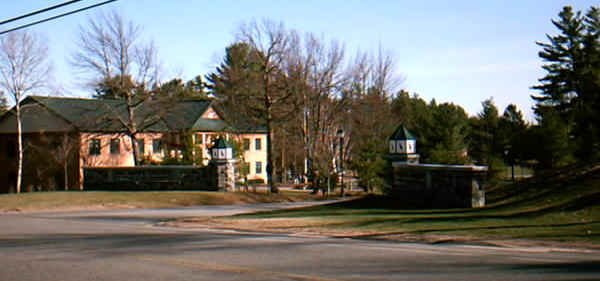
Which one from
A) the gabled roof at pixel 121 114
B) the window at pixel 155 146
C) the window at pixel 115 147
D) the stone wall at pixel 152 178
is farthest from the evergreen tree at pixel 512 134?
the window at pixel 115 147

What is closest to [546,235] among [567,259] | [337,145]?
[567,259]

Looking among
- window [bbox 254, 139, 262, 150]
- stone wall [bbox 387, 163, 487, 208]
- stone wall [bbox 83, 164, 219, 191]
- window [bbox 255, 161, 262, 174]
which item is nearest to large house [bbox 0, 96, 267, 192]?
window [bbox 254, 139, 262, 150]

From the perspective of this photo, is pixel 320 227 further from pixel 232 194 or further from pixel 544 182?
pixel 232 194

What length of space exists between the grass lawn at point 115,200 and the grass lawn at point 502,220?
10.2 meters

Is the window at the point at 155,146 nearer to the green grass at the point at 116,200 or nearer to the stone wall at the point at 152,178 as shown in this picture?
the stone wall at the point at 152,178

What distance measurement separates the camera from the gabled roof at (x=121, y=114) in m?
46.1

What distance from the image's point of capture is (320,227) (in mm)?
15211

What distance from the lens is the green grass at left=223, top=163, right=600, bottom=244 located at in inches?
490

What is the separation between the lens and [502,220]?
14.5m

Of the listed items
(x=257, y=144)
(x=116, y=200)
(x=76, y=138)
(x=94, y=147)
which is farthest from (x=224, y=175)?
(x=257, y=144)

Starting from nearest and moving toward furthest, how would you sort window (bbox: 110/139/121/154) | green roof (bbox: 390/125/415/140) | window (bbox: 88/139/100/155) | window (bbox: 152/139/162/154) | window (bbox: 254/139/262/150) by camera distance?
green roof (bbox: 390/125/415/140)
window (bbox: 88/139/100/155)
window (bbox: 110/139/121/154)
window (bbox: 152/139/162/154)
window (bbox: 254/139/262/150)

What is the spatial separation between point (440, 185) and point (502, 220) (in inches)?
223

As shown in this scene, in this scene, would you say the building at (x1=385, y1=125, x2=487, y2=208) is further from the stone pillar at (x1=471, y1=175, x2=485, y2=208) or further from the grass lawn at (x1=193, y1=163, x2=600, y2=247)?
the grass lawn at (x1=193, y1=163, x2=600, y2=247)

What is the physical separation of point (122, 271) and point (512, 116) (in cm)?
5154
